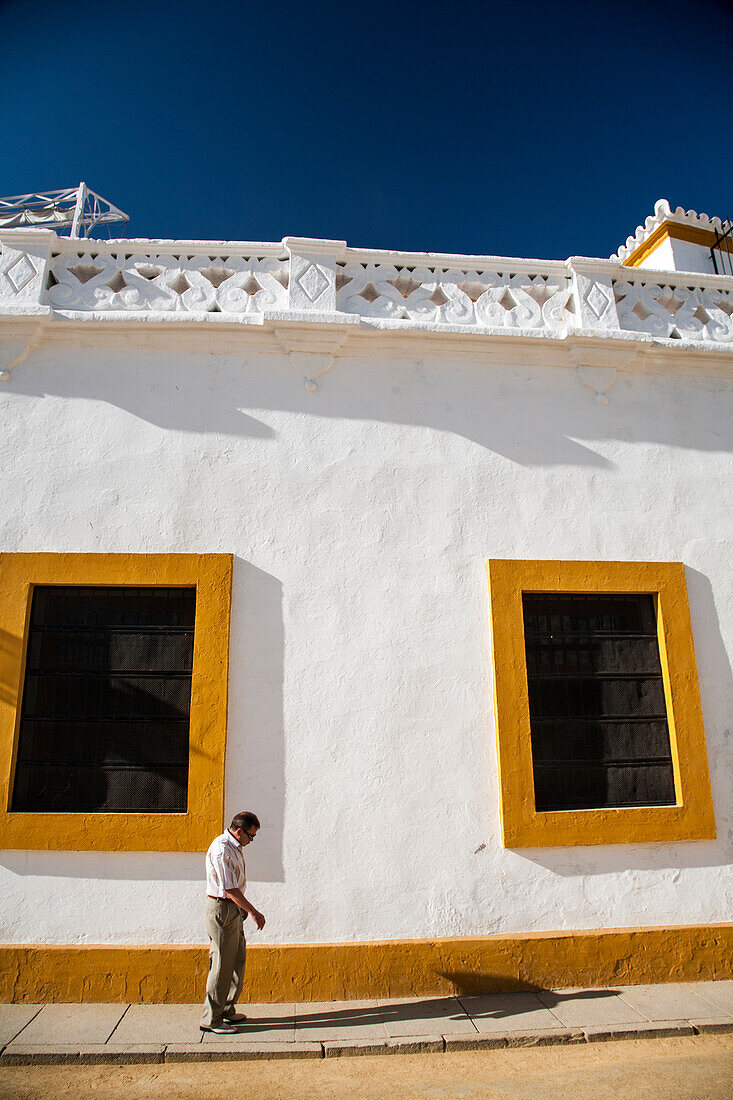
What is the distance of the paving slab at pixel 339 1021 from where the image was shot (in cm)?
388

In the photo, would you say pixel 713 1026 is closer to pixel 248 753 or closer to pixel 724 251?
pixel 248 753

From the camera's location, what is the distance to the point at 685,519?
5.33 metres

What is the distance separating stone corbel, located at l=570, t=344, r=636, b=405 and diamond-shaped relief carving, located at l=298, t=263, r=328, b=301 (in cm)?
190

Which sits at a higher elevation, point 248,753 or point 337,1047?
point 248,753

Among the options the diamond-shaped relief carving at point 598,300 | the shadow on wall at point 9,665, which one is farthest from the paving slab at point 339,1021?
the diamond-shaped relief carving at point 598,300

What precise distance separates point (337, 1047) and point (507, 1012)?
1.02 metres

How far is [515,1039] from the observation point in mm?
3869

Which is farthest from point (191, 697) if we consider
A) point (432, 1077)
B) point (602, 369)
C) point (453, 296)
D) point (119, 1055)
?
point (602, 369)

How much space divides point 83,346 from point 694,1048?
5.67 meters

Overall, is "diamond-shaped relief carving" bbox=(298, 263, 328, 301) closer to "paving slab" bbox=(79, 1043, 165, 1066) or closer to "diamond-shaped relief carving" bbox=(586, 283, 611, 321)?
"diamond-shaped relief carving" bbox=(586, 283, 611, 321)

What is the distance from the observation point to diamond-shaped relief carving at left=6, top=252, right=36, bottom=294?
5.24 metres

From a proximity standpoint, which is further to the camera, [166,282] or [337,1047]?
[166,282]

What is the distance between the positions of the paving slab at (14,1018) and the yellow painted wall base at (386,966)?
6 centimetres

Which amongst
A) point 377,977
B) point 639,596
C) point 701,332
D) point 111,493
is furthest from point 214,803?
point 701,332
